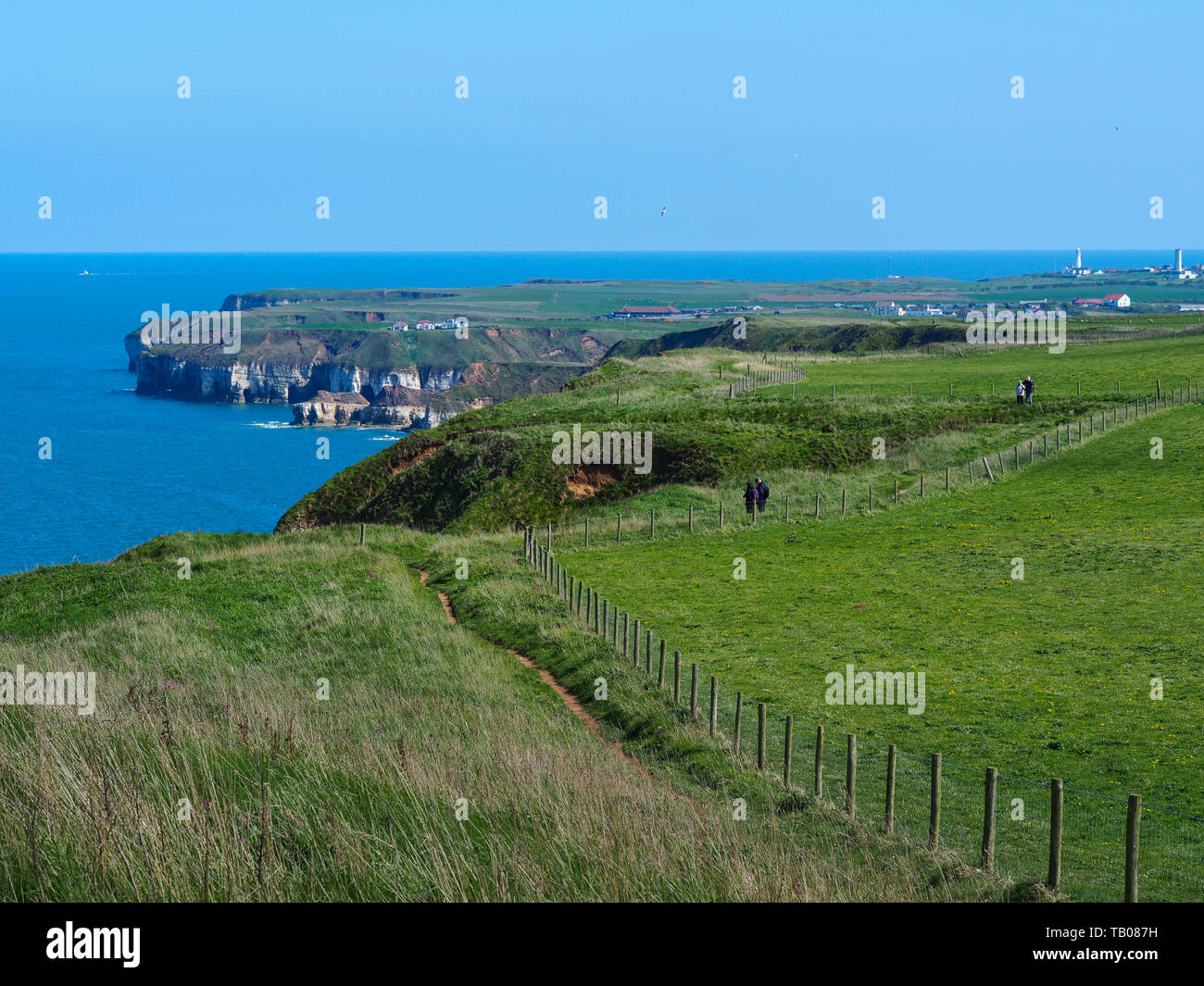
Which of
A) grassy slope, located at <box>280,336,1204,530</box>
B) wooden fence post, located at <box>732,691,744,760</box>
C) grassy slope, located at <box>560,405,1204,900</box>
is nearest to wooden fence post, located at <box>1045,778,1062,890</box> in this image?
grassy slope, located at <box>560,405,1204,900</box>

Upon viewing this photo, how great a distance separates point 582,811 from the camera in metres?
10.5

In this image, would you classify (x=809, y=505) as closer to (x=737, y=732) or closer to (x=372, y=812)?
(x=737, y=732)

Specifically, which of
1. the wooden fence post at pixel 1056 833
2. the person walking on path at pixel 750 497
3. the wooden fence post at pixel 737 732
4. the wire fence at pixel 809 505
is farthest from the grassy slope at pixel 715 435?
the wooden fence post at pixel 1056 833

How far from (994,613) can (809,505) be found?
22.7 metres

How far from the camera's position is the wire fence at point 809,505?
54.1 metres

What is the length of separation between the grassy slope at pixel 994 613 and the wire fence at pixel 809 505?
1.37 meters

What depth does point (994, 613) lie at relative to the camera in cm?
3466

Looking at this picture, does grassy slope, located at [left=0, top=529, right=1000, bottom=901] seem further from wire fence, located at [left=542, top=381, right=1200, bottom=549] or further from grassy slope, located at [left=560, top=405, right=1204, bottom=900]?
wire fence, located at [left=542, top=381, right=1200, bottom=549]

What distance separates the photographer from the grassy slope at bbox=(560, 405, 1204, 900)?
2328 cm

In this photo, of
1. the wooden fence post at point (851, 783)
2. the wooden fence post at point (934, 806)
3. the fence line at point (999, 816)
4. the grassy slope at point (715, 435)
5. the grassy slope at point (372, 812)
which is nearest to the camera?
the grassy slope at point (372, 812)

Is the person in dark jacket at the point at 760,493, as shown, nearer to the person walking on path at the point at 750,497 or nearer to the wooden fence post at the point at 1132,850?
the person walking on path at the point at 750,497

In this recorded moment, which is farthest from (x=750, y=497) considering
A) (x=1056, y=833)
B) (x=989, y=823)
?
(x=1056, y=833)
